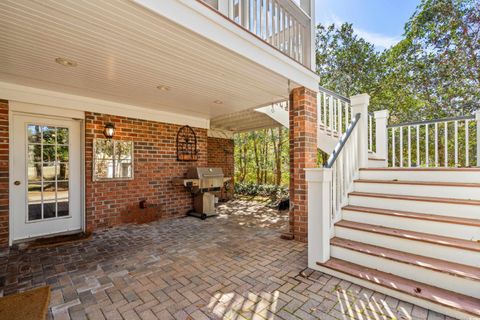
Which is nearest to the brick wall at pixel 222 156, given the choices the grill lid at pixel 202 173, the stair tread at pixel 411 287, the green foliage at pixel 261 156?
the green foliage at pixel 261 156

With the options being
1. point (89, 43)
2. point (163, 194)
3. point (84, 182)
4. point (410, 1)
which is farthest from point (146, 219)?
point (410, 1)

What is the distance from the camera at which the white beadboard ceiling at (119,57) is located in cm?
188

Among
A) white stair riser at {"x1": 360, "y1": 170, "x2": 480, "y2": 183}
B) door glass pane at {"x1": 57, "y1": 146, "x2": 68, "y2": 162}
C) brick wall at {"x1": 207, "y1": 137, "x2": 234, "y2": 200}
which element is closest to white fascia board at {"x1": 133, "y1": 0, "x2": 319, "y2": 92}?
white stair riser at {"x1": 360, "y1": 170, "x2": 480, "y2": 183}

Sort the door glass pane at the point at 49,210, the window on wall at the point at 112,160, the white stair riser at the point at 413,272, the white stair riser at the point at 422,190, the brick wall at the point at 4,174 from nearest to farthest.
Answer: the white stair riser at the point at 413,272, the white stair riser at the point at 422,190, the brick wall at the point at 4,174, the door glass pane at the point at 49,210, the window on wall at the point at 112,160

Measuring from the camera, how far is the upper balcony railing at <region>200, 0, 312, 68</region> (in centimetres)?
276

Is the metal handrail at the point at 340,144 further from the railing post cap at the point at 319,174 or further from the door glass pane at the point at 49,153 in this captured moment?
the door glass pane at the point at 49,153

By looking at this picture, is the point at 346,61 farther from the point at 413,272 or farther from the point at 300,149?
the point at 413,272

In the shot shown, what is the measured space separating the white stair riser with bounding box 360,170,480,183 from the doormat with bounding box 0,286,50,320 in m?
3.96

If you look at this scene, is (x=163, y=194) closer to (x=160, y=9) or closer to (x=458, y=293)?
(x=160, y=9)

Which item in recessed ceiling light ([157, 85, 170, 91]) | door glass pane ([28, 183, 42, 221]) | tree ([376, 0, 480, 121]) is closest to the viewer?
recessed ceiling light ([157, 85, 170, 91])

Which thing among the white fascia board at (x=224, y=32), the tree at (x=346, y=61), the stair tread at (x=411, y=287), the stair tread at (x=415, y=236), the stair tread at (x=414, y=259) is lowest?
the stair tread at (x=411, y=287)

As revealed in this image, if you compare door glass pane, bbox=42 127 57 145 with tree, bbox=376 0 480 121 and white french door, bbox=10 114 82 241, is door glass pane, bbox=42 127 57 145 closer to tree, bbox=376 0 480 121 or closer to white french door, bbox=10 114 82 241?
white french door, bbox=10 114 82 241

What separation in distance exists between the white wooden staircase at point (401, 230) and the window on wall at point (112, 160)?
377 cm

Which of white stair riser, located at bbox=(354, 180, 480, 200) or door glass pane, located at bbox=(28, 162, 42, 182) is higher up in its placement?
door glass pane, located at bbox=(28, 162, 42, 182)
